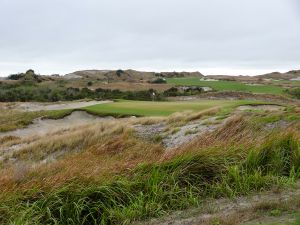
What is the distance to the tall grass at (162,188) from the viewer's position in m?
6.71

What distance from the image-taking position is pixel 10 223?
20.5ft

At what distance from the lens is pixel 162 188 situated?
24.2 ft

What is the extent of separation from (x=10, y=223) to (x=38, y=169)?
1730mm

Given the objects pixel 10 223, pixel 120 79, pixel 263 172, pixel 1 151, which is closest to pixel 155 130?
pixel 1 151

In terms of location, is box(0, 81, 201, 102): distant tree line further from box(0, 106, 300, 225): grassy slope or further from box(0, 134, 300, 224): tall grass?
box(0, 134, 300, 224): tall grass

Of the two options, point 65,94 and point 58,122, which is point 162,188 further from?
point 65,94

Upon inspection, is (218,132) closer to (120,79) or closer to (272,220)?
(272,220)

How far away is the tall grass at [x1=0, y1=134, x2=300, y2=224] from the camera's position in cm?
671

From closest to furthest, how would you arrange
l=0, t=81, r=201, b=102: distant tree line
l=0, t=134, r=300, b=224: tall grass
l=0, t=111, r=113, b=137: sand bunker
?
l=0, t=134, r=300, b=224: tall grass < l=0, t=111, r=113, b=137: sand bunker < l=0, t=81, r=201, b=102: distant tree line

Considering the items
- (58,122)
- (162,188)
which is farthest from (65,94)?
(162,188)

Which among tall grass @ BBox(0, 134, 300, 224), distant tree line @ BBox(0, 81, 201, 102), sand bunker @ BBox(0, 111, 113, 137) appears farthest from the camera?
distant tree line @ BBox(0, 81, 201, 102)

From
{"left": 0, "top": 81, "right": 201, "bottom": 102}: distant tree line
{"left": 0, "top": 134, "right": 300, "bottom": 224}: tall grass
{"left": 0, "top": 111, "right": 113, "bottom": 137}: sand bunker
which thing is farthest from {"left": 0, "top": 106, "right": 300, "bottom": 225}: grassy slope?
{"left": 0, "top": 81, "right": 201, "bottom": 102}: distant tree line

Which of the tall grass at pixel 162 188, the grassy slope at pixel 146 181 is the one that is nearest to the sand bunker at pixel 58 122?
the grassy slope at pixel 146 181

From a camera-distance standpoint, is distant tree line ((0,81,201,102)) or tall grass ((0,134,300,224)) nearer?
tall grass ((0,134,300,224))
